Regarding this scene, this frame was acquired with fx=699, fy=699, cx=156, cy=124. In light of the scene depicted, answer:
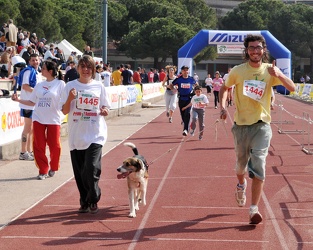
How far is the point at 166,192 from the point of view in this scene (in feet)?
32.8

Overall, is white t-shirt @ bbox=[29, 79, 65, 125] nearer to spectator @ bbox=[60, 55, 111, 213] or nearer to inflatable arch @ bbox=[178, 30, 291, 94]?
spectator @ bbox=[60, 55, 111, 213]

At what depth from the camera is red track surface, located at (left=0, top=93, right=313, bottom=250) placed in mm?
7156

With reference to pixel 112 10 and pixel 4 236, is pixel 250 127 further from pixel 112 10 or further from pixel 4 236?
pixel 112 10

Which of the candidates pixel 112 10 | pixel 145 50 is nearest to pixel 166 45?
pixel 145 50

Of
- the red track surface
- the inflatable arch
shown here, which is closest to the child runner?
the red track surface

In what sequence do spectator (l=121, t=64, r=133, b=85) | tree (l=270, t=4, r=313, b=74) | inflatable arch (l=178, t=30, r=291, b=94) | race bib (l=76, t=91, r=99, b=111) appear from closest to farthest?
race bib (l=76, t=91, r=99, b=111) → spectator (l=121, t=64, r=133, b=85) → inflatable arch (l=178, t=30, r=291, b=94) → tree (l=270, t=4, r=313, b=74)

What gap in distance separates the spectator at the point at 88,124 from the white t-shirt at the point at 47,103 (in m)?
2.45

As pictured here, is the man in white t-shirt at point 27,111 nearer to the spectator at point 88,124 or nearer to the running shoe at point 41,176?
the running shoe at point 41,176

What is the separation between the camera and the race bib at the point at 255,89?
25.4ft

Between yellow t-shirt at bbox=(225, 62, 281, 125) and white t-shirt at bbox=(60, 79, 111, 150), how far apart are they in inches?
64.6

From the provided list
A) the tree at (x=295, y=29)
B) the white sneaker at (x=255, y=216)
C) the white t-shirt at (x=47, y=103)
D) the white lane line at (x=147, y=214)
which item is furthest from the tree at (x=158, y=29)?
the white sneaker at (x=255, y=216)

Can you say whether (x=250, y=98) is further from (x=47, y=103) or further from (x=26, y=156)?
(x=26, y=156)

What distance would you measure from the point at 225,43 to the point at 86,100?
27913 millimetres

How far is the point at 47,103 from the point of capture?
10.9 m
